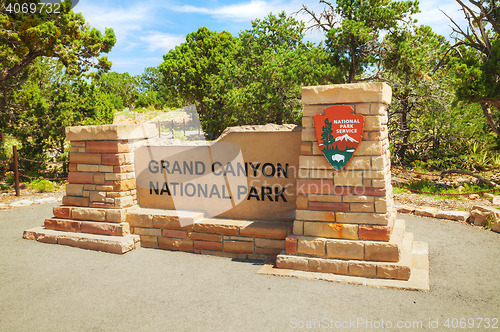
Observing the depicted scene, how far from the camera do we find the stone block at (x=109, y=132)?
Answer: 17.8 feet

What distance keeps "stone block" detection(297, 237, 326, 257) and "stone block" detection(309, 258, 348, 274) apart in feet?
0.27

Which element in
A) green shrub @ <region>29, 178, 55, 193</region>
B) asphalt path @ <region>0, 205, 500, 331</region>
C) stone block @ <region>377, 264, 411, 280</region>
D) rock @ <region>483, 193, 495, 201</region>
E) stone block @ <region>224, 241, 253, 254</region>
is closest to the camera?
asphalt path @ <region>0, 205, 500, 331</region>

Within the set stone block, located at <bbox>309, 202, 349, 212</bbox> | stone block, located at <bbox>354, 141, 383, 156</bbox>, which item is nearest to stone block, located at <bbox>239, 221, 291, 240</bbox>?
stone block, located at <bbox>309, 202, 349, 212</bbox>

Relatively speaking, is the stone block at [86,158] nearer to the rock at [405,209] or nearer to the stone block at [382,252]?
the stone block at [382,252]

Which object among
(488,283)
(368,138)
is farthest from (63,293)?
(488,283)

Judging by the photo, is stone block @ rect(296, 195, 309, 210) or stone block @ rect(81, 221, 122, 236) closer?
stone block @ rect(296, 195, 309, 210)

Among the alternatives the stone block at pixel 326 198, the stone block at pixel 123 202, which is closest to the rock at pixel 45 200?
the stone block at pixel 123 202

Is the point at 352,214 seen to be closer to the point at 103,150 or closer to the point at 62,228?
the point at 103,150

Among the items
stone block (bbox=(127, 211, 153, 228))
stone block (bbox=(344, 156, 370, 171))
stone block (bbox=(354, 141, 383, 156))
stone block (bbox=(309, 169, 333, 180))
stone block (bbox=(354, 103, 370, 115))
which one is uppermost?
stone block (bbox=(354, 103, 370, 115))

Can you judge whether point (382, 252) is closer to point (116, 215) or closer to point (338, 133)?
point (338, 133)

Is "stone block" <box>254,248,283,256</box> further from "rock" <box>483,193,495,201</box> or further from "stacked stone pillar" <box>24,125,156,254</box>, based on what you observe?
"rock" <box>483,193,495,201</box>

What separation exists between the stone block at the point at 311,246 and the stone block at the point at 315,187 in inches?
22.2

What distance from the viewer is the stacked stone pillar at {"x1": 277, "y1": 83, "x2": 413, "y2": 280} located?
400cm

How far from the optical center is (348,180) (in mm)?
4129
